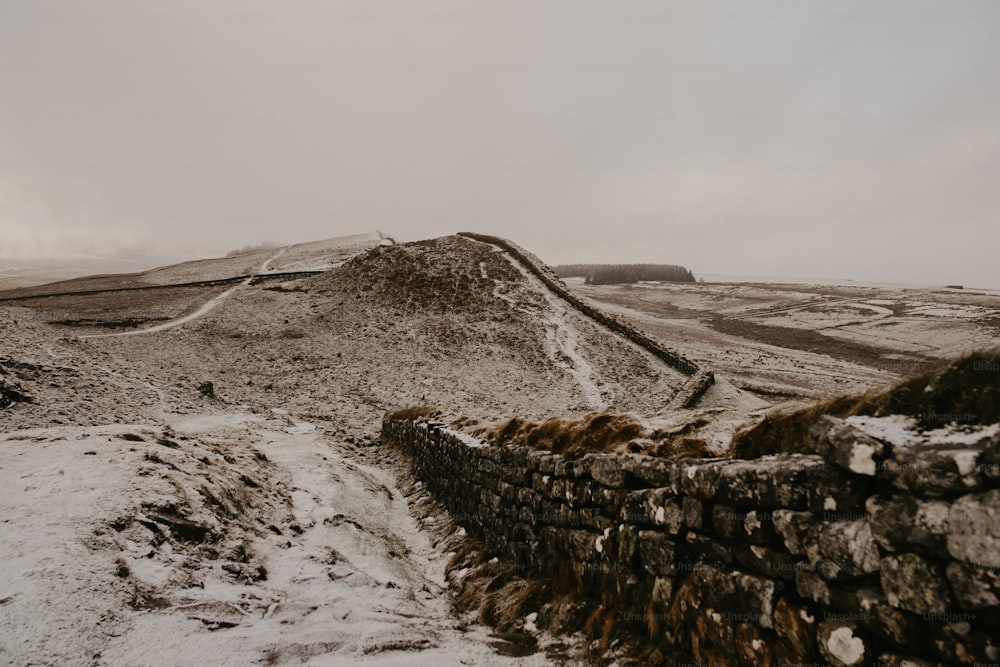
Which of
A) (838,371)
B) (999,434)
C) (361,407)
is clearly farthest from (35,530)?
(838,371)

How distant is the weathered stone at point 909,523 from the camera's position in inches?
113

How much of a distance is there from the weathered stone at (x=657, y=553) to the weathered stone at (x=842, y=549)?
142cm

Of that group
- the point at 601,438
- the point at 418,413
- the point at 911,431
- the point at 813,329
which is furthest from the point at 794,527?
the point at 813,329

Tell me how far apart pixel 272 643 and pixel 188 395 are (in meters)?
17.1

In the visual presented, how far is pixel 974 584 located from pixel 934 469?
1.96ft

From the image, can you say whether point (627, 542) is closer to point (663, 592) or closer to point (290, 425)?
point (663, 592)

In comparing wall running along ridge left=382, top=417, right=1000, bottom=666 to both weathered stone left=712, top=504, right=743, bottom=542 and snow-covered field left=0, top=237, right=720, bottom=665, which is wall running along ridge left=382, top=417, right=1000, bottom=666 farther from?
snow-covered field left=0, top=237, right=720, bottom=665

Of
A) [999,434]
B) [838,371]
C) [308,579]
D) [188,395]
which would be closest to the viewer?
[999,434]

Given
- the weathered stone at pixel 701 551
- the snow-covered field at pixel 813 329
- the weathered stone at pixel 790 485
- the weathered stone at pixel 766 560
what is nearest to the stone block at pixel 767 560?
the weathered stone at pixel 766 560

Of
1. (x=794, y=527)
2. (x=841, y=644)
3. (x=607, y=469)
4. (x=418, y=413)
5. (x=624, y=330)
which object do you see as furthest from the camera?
(x=624, y=330)

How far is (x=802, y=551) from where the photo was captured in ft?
11.9

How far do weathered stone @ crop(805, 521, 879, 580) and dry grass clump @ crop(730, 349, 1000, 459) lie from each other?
30.3 inches

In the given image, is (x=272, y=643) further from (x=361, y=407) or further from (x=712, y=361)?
(x=712, y=361)

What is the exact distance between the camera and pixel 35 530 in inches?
239
